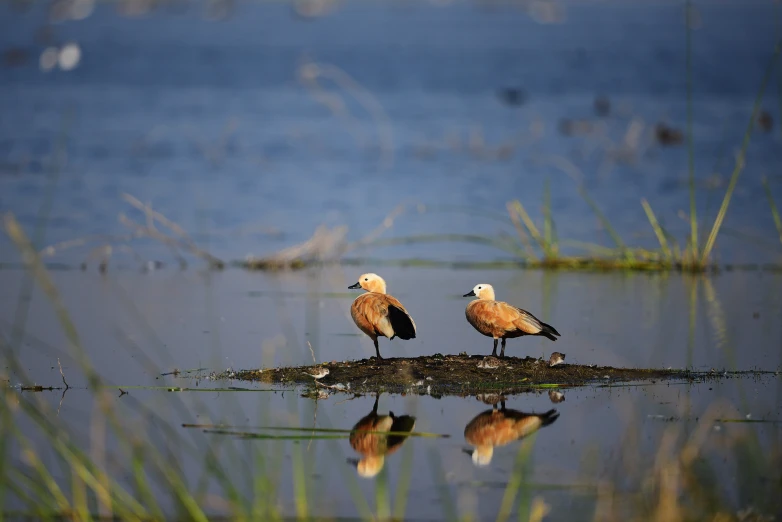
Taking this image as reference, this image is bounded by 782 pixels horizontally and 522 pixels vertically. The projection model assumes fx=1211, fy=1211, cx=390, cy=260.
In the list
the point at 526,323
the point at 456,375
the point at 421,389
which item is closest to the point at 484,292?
the point at 526,323

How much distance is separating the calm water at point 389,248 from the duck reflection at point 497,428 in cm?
8

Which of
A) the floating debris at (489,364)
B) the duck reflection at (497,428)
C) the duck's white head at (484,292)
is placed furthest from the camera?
the duck's white head at (484,292)

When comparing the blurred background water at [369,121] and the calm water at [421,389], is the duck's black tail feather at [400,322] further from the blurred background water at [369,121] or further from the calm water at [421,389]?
the blurred background water at [369,121]

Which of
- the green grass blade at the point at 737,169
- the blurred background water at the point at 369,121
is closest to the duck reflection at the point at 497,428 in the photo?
the green grass blade at the point at 737,169

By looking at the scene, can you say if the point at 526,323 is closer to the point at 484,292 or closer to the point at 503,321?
the point at 503,321

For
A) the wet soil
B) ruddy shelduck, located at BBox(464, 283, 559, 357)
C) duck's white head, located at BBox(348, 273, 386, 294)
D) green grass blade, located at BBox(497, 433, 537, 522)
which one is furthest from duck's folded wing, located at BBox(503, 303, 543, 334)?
green grass blade, located at BBox(497, 433, 537, 522)

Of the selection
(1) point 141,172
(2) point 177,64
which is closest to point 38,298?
(1) point 141,172

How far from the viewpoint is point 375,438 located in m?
5.75

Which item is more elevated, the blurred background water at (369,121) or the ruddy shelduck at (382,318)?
the blurred background water at (369,121)

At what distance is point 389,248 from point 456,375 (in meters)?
8.80

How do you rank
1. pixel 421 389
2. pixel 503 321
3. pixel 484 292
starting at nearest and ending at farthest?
pixel 421 389
pixel 503 321
pixel 484 292

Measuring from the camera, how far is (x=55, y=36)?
47.0 meters

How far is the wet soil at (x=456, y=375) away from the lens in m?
7.10

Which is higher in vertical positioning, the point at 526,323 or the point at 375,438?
the point at 526,323
